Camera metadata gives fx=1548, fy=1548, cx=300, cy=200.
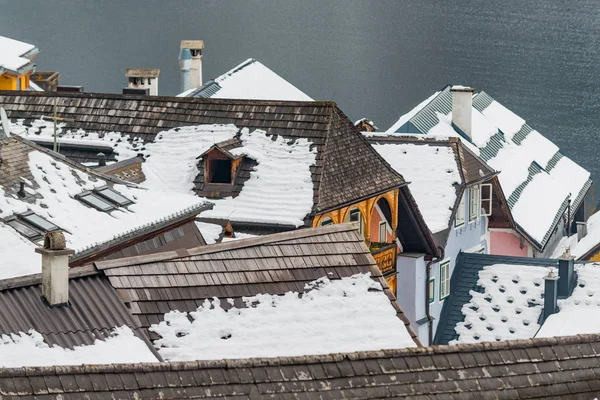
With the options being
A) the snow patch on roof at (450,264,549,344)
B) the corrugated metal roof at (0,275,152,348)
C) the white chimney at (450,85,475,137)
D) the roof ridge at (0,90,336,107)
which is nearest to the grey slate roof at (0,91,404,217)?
the roof ridge at (0,90,336,107)

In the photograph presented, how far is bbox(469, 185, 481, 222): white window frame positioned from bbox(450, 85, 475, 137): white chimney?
307 inches

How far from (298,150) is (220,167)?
1.77 meters

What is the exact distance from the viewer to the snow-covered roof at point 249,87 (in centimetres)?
4994

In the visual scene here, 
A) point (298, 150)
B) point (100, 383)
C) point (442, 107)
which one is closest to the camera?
point (100, 383)

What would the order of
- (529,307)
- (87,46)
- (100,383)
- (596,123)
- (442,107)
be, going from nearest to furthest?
(100,383), (529,307), (442,107), (596,123), (87,46)

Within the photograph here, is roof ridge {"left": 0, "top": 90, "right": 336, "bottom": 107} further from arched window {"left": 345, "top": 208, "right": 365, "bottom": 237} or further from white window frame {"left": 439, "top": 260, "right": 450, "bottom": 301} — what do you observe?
white window frame {"left": 439, "top": 260, "right": 450, "bottom": 301}

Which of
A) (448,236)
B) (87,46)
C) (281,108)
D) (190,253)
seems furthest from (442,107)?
(87,46)

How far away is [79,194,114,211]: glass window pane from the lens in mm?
26859

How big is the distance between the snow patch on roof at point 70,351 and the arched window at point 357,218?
15007mm

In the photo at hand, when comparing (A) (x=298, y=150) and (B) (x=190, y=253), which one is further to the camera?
(A) (x=298, y=150)

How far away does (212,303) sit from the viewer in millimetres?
20375

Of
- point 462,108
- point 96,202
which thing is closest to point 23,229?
point 96,202

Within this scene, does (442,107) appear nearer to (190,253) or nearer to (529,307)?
(529,307)

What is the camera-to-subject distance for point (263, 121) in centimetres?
3425
